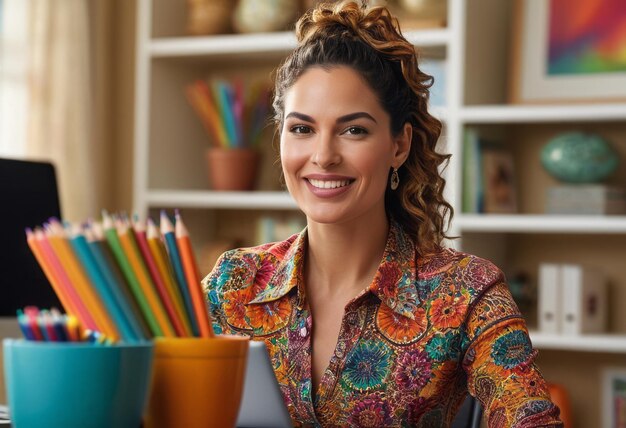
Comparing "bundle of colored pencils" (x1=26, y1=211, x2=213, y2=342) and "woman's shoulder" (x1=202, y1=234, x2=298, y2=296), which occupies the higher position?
"bundle of colored pencils" (x1=26, y1=211, x2=213, y2=342)

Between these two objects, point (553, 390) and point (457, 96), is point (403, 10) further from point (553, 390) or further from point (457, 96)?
point (553, 390)

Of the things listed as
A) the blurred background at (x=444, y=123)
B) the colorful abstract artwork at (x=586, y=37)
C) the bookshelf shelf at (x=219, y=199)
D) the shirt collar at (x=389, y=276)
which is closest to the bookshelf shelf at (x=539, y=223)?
the blurred background at (x=444, y=123)

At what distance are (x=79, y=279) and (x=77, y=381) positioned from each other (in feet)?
0.26

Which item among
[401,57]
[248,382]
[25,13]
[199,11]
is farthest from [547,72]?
[248,382]

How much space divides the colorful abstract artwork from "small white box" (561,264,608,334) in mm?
614

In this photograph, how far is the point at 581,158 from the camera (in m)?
2.96

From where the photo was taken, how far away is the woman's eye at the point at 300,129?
63.6 inches

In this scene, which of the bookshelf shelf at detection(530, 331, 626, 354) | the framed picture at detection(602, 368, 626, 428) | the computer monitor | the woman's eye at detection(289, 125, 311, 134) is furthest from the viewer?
the framed picture at detection(602, 368, 626, 428)

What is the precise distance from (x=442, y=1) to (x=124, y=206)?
142 cm

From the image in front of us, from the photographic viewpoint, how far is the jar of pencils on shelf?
3.42 m

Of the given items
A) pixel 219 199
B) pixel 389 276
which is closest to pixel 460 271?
pixel 389 276

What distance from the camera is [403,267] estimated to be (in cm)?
161

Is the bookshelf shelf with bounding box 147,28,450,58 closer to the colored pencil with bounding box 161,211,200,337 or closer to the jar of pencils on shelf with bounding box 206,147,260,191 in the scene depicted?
the jar of pencils on shelf with bounding box 206,147,260,191

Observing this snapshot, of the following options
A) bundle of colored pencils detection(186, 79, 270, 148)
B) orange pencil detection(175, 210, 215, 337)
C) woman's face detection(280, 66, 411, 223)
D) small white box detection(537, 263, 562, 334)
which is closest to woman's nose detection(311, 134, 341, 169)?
woman's face detection(280, 66, 411, 223)
